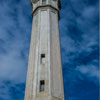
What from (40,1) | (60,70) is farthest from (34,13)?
(60,70)

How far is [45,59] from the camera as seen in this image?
57.0ft

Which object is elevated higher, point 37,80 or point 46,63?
point 46,63

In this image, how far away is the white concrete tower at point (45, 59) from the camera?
51.1 ft

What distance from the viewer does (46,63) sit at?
1703 centimetres

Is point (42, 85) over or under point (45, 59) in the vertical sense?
under

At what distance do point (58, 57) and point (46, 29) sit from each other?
4.05 m

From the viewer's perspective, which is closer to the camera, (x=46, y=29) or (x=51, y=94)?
(x=51, y=94)

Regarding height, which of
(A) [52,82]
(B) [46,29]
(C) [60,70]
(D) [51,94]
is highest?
(B) [46,29]

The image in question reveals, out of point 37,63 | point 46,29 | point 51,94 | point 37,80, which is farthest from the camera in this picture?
point 46,29

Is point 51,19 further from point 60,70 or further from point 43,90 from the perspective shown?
point 43,90

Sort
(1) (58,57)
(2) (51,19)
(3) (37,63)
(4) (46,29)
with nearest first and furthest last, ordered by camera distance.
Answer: (3) (37,63), (1) (58,57), (4) (46,29), (2) (51,19)

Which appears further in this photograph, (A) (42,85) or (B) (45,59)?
(B) (45,59)

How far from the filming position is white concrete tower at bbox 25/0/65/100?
15562 mm

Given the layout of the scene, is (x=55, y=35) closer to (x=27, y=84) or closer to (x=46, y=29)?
(x=46, y=29)
